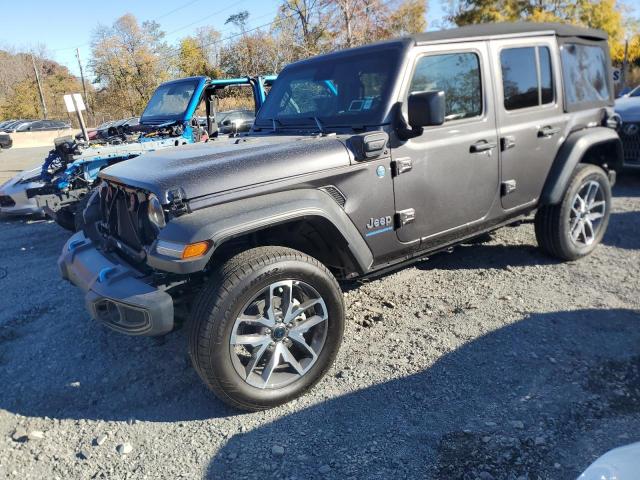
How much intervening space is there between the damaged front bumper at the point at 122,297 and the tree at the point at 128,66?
131 ft

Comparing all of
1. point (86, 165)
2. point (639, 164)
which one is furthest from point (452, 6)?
point (86, 165)

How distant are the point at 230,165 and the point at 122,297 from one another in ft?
2.92

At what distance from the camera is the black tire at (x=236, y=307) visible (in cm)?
255

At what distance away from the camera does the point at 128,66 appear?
40094 mm

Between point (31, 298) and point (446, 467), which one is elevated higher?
point (31, 298)

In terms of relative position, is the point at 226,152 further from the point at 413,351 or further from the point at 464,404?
the point at 464,404

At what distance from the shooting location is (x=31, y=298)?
449 cm

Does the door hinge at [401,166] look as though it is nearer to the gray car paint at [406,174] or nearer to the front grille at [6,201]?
the gray car paint at [406,174]

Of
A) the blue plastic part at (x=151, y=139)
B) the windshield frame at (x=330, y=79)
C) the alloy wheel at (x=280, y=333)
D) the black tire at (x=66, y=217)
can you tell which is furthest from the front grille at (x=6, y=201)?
the alloy wheel at (x=280, y=333)

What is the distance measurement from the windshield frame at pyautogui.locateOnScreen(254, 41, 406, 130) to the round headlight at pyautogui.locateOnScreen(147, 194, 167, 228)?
1384 millimetres

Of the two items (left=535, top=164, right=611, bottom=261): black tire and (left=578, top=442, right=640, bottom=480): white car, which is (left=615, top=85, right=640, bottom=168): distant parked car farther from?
(left=578, top=442, right=640, bottom=480): white car

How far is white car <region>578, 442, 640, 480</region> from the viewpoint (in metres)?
1.41

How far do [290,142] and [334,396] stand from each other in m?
1.56

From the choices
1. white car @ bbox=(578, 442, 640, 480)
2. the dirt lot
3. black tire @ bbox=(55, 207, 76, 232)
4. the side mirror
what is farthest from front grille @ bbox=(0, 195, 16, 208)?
white car @ bbox=(578, 442, 640, 480)
